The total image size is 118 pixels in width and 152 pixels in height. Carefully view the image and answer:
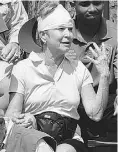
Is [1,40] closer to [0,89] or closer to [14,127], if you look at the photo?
[0,89]

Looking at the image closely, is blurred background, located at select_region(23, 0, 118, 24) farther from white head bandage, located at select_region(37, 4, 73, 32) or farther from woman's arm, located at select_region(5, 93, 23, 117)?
woman's arm, located at select_region(5, 93, 23, 117)

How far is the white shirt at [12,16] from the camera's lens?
181 inches

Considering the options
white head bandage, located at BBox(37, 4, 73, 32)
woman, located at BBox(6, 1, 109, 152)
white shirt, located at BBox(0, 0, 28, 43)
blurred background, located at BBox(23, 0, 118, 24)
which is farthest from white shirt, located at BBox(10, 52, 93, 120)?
blurred background, located at BBox(23, 0, 118, 24)

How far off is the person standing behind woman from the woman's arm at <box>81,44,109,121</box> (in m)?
0.52

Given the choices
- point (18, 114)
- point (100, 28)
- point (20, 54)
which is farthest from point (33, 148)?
point (100, 28)

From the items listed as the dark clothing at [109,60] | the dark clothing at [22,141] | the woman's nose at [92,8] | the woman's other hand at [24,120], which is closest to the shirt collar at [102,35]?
the dark clothing at [109,60]

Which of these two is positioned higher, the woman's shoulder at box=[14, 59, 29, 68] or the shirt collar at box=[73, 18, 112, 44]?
the woman's shoulder at box=[14, 59, 29, 68]

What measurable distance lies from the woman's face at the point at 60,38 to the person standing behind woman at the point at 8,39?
0.93 ft

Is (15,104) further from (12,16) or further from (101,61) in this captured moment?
(12,16)

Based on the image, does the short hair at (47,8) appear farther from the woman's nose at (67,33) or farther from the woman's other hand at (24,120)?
the woman's other hand at (24,120)

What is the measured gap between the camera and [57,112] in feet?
13.4

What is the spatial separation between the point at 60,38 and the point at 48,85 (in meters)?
0.32

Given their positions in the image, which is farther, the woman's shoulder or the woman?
the woman's shoulder

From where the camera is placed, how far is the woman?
13.4 ft
